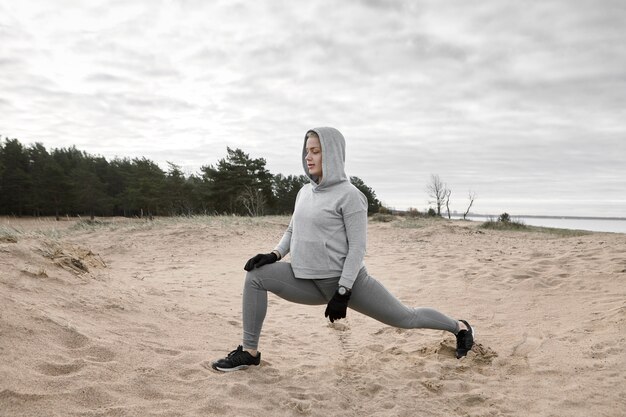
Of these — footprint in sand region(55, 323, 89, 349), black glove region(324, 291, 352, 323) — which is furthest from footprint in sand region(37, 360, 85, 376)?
black glove region(324, 291, 352, 323)

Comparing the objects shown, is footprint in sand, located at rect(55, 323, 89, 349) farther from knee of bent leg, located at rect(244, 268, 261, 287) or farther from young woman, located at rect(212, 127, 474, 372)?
knee of bent leg, located at rect(244, 268, 261, 287)

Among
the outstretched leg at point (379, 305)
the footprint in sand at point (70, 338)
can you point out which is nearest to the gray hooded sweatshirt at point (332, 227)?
the outstretched leg at point (379, 305)

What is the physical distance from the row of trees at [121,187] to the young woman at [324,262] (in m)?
29.2

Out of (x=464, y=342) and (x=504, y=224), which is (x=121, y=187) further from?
(x=464, y=342)

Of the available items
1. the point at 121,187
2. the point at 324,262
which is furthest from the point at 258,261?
the point at 121,187

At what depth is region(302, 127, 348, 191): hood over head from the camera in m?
2.87

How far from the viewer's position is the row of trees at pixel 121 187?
34125 millimetres

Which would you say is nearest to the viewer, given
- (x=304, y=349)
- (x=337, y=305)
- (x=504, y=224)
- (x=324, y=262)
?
(x=337, y=305)

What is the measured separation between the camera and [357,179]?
44688mm

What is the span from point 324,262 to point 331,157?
71 centimetres

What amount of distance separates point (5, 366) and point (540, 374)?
11.3ft

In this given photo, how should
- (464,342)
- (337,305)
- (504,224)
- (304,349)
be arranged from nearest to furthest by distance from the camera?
(337,305), (464,342), (304,349), (504,224)

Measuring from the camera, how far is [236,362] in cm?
293

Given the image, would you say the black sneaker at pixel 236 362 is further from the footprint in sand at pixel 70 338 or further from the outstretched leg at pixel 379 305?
the footprint in sand at pixel 70 338
